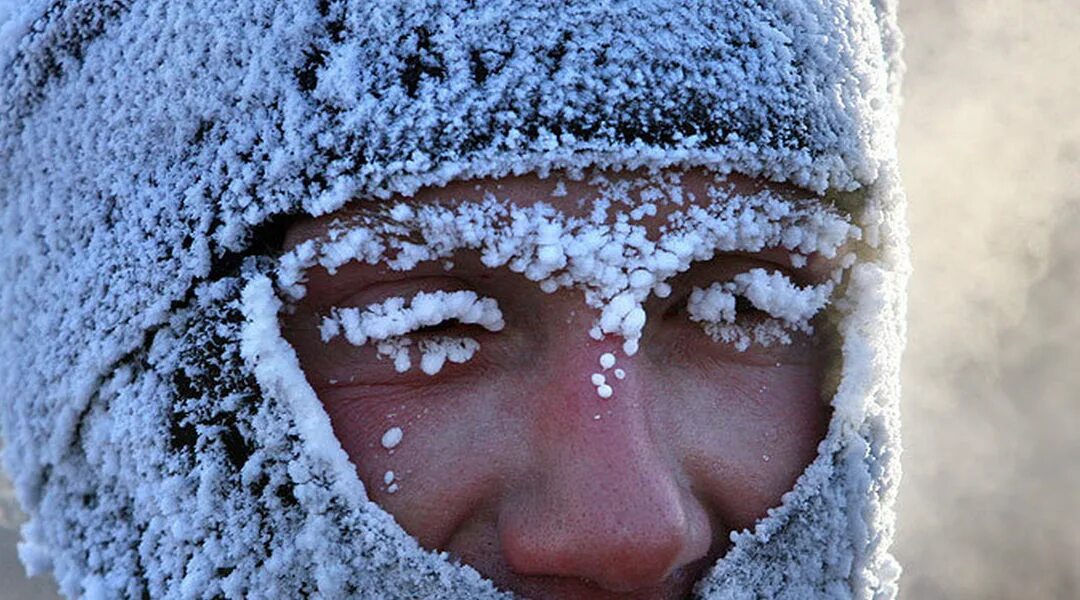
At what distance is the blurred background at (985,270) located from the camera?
170 inches

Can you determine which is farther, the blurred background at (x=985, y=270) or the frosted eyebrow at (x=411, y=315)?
the blurred background at (x=985, y=270)

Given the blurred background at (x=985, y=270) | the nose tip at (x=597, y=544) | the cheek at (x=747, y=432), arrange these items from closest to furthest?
the nose tip at (x=597, y=544) → the cheek at (x=747, y=432) → the blurred background at (x=985, y=270)

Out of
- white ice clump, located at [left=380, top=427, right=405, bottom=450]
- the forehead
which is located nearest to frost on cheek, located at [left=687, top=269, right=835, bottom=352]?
the forehead

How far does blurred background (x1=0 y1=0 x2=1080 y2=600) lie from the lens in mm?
4312

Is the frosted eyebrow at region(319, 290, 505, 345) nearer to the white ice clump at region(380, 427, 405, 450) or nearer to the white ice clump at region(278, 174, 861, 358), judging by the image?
the white ice clump at region(278, 174, 861, 358)

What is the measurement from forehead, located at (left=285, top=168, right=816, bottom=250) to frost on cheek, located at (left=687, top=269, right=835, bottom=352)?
0.15 metres

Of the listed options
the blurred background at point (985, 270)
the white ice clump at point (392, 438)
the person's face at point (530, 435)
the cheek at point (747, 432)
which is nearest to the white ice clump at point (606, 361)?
the person's face at point (530, 435)

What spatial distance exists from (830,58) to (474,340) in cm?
58

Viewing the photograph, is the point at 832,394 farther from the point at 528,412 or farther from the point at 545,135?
the point at 545,135

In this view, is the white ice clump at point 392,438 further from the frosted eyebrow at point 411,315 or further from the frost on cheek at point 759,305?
the frost on cheek at point 759,305

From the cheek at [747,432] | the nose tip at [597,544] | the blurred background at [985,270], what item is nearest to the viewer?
the nose tip at [597,544]

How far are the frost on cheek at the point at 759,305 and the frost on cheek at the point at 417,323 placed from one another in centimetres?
27

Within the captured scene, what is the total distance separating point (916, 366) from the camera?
4539 mm

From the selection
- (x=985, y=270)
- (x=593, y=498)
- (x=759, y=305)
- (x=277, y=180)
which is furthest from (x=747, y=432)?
(x=985, y=270)
